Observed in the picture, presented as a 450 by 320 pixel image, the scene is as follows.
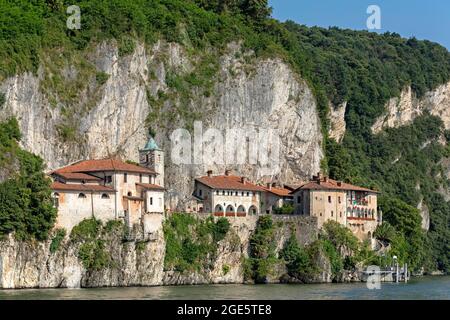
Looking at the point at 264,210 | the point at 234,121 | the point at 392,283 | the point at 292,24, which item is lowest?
the point at 392,283

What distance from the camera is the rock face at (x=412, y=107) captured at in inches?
5423

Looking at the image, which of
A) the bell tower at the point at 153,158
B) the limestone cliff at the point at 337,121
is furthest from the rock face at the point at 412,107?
the bell tower at the point at 153,158

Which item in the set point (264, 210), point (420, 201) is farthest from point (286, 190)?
point (420, 201)

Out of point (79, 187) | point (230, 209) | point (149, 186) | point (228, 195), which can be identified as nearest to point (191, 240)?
point (149, 186)

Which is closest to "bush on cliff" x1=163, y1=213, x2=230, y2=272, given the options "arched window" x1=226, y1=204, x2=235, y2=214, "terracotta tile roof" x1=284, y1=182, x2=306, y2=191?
"arched window" x1=226, y1=204, x2=235, y2=214

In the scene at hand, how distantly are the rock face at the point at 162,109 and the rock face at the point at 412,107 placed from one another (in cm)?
3470

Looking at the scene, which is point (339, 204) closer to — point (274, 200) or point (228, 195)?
point (274, 200)

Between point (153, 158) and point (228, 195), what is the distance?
8.61 metres

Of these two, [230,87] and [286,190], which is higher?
[230,87]

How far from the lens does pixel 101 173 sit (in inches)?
3179

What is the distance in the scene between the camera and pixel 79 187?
77875 mm

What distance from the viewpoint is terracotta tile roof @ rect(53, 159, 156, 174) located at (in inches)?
3177
